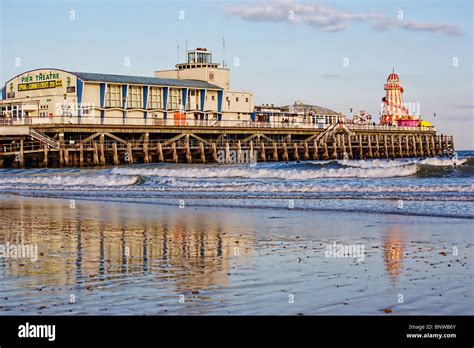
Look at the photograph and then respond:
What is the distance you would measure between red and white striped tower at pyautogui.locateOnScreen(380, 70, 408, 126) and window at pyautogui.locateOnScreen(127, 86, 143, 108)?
50.0 metres

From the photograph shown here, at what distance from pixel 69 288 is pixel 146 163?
4633 cm

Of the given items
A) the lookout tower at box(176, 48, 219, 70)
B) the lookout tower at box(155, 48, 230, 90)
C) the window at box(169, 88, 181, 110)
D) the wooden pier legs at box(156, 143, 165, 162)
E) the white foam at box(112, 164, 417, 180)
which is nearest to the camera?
the white foam at box(112, 164, 417, 180)

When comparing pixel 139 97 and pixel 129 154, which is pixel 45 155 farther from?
pixel 139 97

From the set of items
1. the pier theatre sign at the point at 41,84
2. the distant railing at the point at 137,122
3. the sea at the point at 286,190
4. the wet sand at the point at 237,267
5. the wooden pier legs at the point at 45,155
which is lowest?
the wet sand at the point at 237,267

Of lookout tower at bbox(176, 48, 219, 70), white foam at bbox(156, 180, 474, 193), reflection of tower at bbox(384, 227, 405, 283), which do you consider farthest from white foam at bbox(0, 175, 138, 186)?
lookout tower at bbox(176, 48, 219, 70)

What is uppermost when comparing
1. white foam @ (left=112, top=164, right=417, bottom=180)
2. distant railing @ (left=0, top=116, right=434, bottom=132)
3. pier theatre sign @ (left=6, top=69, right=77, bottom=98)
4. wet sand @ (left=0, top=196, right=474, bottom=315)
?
pier theatre sign @ (left=6, top=69, right=77, bottom=98)

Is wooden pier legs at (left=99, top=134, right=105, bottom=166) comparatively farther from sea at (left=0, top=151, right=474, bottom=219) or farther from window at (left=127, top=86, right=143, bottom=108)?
window at (left=127, top=86, right=143, bottom=108)

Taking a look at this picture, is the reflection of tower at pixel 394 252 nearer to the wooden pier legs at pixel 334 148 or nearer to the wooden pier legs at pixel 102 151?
the wooden pier legs at pixel 102 151

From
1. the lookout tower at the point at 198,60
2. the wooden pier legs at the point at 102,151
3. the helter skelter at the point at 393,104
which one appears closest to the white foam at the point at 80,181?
the wooden pier legs at the point at 102,151

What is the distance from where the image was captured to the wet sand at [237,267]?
918 cm

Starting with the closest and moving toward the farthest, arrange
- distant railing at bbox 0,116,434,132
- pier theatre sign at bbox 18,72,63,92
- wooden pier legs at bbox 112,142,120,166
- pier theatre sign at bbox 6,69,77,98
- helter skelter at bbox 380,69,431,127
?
wooden pier legs at bbox 112,142,120,166 < distant railing at bbox 0,116,434,132 < pier theatre sign at bbox 6,69,77,98 < pier theatre sign at bbox 18,72,63,92 < helter skelter at bbox 380,69,431,127

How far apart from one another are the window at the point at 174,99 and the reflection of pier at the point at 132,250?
167ft

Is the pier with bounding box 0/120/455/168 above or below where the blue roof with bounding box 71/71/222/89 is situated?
below

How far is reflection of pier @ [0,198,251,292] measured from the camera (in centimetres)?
1101
